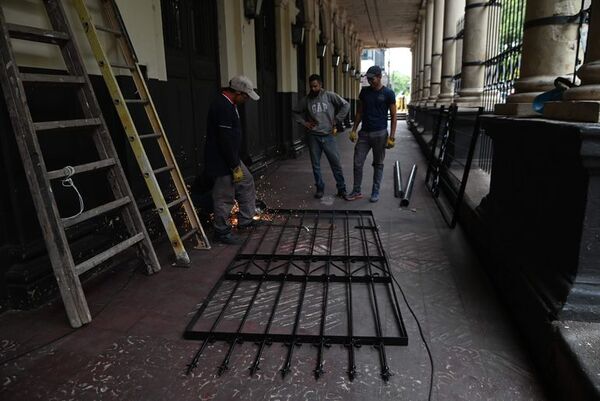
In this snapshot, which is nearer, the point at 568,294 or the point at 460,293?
the point at 568,294

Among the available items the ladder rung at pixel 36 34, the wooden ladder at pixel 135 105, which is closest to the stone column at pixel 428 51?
the wooden ladder at pixel 135 105

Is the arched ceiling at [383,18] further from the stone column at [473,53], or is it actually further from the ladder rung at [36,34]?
the ladder rung at [36,34]

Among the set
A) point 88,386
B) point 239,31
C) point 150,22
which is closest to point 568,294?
point 88,386

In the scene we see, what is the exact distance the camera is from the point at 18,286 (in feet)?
10.5

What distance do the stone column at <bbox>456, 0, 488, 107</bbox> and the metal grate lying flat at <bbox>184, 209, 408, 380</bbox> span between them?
470 cm

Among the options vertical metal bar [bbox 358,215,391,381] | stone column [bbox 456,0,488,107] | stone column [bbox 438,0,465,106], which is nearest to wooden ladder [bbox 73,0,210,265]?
vertical metal bar [bbox 358,215,391,381]

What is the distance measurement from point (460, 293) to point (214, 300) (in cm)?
186

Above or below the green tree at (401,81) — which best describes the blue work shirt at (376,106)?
below

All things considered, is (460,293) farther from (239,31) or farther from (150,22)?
(239,31)

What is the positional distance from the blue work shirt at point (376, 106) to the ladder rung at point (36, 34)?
3981 mm

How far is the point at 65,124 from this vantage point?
3.26 meters

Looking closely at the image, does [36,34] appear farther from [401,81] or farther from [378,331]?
[401,81]

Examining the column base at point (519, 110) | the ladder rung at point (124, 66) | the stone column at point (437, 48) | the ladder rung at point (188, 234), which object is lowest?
the ladder rung at point (188, 234)

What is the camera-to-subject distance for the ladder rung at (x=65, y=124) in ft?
10.0
